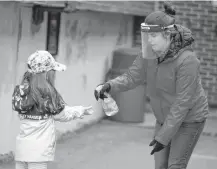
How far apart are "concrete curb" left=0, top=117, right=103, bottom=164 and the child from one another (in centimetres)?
200

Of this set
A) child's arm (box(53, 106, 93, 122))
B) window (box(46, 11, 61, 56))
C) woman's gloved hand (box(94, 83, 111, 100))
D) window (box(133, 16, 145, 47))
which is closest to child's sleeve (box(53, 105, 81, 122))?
child's arm (box(53, 106, 93, 122))

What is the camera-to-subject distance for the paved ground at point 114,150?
737cm

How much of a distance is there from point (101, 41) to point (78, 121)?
1.73 m

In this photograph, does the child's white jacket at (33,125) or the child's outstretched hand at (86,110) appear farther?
the child's outstretched hand at (86,110)

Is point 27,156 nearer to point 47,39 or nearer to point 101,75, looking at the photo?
point 47,39

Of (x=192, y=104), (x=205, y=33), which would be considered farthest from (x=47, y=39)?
(x=205, y=33)

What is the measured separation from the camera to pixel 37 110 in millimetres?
5000

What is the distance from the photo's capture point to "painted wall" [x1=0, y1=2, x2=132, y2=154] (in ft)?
23.0

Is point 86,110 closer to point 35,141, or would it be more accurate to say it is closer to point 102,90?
point 102,90

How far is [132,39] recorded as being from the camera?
1248 cm

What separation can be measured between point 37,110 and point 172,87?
117 cm

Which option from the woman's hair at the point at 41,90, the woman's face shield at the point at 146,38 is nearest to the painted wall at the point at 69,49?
the woman's hair at the point at 41,90

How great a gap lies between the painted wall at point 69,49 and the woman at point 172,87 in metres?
2.54

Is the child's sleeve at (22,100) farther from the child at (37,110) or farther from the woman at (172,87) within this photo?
the woman at (172,87)
